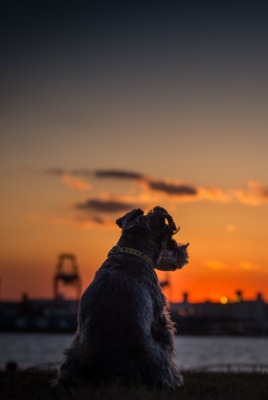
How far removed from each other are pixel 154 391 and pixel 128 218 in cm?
232

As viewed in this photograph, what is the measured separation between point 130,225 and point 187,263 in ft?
4.62

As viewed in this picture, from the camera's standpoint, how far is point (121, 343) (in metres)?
7.19

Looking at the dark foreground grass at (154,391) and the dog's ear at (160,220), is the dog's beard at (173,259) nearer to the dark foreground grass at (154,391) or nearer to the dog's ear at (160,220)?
the dog's ear at (160,220)

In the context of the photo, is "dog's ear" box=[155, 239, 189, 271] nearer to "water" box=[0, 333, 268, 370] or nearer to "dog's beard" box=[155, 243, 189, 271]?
"dog's beard" box=[155, 243, 189, 271]

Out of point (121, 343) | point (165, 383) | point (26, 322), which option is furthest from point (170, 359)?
point (26, 322)

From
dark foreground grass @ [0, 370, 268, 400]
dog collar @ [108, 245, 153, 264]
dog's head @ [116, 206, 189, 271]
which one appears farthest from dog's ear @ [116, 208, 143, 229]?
dark foreground grass @ [0, 370, 268, 400]

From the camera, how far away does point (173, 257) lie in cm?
884

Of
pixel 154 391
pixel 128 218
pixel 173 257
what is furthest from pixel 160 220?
pixel 154 391

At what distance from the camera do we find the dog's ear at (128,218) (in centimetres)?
835

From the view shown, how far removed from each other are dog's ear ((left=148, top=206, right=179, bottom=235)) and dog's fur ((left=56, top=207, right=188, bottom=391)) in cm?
64

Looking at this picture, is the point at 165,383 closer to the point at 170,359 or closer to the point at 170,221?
the point at 170,359

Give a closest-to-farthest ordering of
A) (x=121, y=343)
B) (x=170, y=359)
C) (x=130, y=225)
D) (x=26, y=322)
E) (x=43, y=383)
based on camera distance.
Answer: (x=121, y=343), (x=170, y=359), (x=130, y=225), (x=43, y=383), (x=26, y=322)

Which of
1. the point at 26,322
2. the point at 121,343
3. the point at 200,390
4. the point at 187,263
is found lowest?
the point at 200,390

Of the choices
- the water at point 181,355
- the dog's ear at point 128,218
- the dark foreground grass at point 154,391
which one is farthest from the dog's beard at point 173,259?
the water at point 181,355
